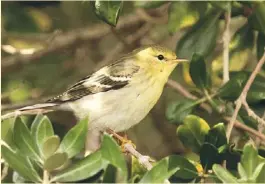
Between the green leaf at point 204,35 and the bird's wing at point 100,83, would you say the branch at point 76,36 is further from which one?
the green leaf at point 204,35

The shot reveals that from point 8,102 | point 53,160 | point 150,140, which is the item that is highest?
point 53,160

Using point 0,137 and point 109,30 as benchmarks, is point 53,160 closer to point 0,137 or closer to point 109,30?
point 0,137

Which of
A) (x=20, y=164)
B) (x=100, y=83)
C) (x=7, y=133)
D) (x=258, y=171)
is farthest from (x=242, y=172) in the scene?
(x=100, y=83)

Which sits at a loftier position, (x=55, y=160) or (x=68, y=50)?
(x=55, y=160)

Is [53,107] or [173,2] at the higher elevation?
[173,2]

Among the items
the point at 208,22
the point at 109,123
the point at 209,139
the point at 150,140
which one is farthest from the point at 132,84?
the point at 150,140

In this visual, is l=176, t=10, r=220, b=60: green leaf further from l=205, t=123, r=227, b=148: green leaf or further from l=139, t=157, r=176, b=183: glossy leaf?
l=139, t=157, r=176, b=183: glossy leaf

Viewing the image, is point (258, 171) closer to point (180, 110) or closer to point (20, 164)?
point (20, 164)
